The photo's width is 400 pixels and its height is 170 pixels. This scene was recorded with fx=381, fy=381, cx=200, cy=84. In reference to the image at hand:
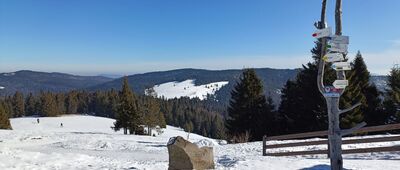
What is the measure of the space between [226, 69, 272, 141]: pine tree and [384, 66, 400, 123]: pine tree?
34.2 ft

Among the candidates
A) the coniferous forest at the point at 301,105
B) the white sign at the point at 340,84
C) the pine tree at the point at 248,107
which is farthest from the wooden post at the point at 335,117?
the pine tree at the point at 248,107

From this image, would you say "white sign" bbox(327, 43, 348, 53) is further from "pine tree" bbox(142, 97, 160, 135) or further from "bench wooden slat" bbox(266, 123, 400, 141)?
"pine tree" bbox(142, 97, 160, 135)

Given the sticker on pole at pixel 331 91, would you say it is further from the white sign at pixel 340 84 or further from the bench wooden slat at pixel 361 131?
the bench wooden slat at pixel 361 131

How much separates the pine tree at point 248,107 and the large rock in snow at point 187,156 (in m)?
24.8

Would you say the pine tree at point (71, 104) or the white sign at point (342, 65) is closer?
the white sign at point (342, 65)

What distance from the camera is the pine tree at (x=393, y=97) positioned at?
107ft

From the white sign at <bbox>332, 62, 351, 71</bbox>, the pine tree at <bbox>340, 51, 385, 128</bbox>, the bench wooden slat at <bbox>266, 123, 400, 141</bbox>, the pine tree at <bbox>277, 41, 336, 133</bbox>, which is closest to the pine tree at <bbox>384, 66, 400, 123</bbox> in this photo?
the pine tree at <bbox>340, 51, 385, 128</bbox>

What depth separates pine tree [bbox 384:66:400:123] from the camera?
3263 cm

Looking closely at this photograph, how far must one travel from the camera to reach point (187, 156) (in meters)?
10.9

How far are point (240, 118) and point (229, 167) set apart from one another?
25606 mm

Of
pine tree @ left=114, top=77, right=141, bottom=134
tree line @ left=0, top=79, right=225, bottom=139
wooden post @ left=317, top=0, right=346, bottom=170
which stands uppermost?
wooden post @ left=317, top=0, right=346, bottom=170

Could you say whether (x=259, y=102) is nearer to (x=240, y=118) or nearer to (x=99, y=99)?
(x=240, y=118)

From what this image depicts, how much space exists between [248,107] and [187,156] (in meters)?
26.0

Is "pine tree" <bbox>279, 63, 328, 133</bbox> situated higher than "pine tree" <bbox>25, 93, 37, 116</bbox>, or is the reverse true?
"pine tree" <bbox>279, 63, 328, 133</bbox>
